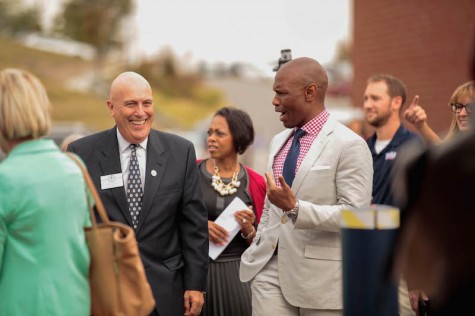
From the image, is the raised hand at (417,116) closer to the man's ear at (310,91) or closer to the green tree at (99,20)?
the man's ear at (310,91)

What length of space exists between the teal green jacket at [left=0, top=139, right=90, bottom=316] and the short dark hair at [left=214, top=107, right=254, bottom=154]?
3.28 metres

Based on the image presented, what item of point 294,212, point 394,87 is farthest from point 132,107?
point 394,87

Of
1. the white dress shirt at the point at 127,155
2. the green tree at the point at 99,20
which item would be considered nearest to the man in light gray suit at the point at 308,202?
the white dress shirt at the point at 127,155

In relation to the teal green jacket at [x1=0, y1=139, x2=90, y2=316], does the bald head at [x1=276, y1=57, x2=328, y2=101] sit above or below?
above

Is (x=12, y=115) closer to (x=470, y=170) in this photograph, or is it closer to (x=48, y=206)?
(x=48, y=206)

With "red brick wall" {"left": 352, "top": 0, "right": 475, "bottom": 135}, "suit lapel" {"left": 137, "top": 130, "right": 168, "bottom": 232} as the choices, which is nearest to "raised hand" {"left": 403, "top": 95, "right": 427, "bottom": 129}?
"suit lapel" {"left": 137, "top": 130, "right": 168, "bottom": 232}

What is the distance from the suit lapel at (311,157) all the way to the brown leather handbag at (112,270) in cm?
158

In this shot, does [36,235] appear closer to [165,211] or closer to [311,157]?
[165,211]

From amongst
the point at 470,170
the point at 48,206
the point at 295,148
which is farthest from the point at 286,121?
the point at 470,170

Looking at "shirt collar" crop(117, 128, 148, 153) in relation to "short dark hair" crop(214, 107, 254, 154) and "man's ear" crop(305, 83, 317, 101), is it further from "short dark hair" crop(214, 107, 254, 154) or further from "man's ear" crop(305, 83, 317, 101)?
"short dark hair" crop(214, 107, 254, 154)

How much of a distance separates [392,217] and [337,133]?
5.81ft

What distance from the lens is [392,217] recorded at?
11.5 feet

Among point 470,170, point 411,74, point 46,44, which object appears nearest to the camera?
point 470,170

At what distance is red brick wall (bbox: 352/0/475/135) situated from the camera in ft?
37.7
